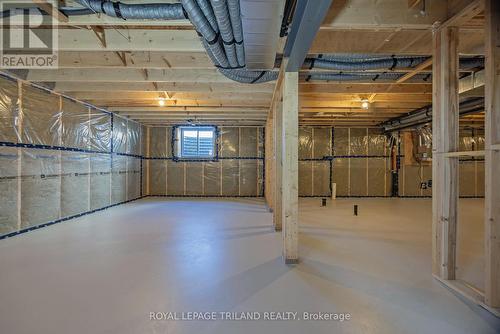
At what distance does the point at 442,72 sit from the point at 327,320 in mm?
2241

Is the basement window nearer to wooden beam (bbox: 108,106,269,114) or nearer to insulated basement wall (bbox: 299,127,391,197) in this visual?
wooden beam (bbox: 108,106,269,114)

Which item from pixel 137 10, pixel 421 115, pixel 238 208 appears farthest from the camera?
pixel 238 208

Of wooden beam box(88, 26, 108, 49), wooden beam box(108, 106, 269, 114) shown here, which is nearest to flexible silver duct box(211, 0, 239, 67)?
wooden beam box(88, 26, 108, 49)

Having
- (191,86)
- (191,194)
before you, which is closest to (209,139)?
(191,194)

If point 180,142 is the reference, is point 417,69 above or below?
above

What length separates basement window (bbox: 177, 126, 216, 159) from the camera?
8844mm

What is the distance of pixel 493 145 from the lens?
6.49 ft

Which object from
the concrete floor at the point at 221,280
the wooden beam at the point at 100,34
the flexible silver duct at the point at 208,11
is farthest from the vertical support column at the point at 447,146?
the wooden beam at the point at 100,34

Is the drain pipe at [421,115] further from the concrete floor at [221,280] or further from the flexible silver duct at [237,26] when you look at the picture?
the flexible silver duct at [237,26]

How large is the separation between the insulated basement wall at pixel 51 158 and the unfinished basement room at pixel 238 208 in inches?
1.3

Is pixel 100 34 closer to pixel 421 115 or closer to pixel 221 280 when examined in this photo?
pixel 221 280

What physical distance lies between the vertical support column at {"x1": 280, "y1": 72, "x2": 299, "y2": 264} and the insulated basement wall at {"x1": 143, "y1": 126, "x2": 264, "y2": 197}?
229 inches

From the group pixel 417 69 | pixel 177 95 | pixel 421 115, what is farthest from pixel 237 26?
pixel 421 115

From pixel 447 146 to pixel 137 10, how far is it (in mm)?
2730
